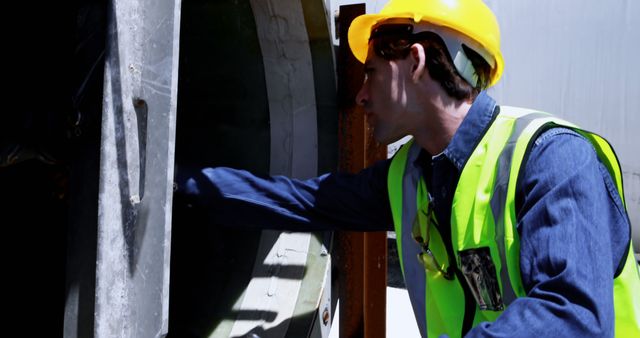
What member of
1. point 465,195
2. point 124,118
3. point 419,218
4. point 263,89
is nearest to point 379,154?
point 263,89

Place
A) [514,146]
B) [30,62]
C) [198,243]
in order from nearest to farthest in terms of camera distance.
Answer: [514,146] → [30,62] → [198,243]

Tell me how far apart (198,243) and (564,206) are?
127cm

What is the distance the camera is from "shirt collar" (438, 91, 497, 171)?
4.64 ft

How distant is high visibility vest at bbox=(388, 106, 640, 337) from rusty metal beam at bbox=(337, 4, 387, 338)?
464 mm

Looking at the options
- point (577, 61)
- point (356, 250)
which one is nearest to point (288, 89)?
point (356, 250)

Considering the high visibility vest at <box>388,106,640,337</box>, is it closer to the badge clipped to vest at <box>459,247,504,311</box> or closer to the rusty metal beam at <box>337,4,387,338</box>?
the badge clipped to vest at <box>459,247,504,311</box>

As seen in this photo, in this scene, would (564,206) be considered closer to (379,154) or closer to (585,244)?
(585,244)

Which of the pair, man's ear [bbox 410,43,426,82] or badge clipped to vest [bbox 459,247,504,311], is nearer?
badge clipped to vest [bbox 459,247,504,311]

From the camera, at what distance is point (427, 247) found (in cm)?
→ 145

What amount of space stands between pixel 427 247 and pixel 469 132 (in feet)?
0.84

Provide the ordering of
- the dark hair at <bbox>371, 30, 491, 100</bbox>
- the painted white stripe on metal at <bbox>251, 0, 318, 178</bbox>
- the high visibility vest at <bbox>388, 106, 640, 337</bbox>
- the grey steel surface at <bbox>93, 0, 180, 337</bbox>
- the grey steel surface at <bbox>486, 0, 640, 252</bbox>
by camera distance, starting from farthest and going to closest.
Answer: the grey steel surface at <bbox>486, 0, 640, 252</bbox>
the painted white stripe on metal at <bbox>251, 0, 318, 178</bbox>
the dark hair at <bbox>371, 30, 491, 100</bbox>
the high visibility vest at <bbox>388, 106, 640, 337</bbox>
the grey steel surface at <bbox>93, 0, 180, 337</bbox>

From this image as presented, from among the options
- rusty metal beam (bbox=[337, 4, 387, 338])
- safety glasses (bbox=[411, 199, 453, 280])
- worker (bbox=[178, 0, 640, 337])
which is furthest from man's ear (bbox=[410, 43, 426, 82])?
rusty metal beam (bbox=[337, 4, 387, 338])

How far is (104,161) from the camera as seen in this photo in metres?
0.97

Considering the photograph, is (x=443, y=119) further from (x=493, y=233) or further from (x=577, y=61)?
(x=577, y=61)
